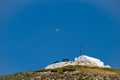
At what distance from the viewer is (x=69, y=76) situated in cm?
5481

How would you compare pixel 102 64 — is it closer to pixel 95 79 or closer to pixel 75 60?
pixel 75 60

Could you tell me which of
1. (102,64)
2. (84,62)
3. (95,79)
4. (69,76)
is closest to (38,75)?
(69,76)

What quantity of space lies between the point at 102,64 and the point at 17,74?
31327mm

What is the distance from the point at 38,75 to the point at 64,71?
359 cm

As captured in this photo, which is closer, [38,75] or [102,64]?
[38,75]

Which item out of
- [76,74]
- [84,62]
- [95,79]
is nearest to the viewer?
[95,79]

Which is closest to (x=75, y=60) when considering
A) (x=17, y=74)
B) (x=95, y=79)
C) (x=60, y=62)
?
(x=60, y=62)

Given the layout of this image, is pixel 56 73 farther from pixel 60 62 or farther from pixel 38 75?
pixel 60 62

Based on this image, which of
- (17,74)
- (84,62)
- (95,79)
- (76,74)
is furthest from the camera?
(84,62)

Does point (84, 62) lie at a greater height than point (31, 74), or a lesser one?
greater

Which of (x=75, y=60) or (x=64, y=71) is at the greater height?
(x=75, y=60)

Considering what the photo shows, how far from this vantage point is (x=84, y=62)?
8444 cm

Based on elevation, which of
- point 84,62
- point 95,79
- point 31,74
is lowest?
point 95,79

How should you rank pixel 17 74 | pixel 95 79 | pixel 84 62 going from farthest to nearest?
pixel 84 62, pixel 17 74, pixel 95 79
